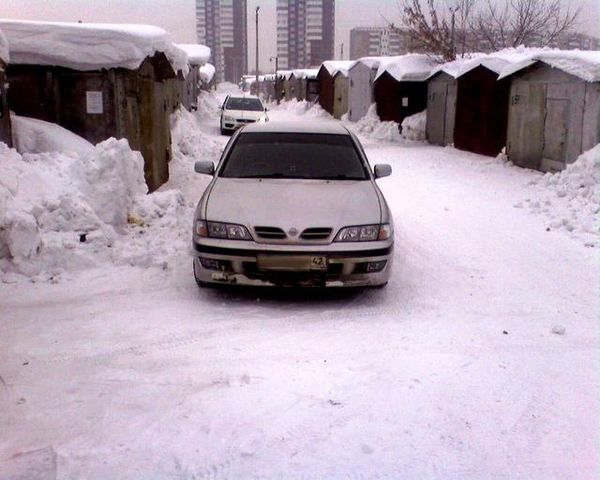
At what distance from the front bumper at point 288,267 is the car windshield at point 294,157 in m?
1.17

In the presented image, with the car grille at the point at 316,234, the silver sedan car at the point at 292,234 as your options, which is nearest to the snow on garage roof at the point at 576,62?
the silver sedan car at the point at 292,234

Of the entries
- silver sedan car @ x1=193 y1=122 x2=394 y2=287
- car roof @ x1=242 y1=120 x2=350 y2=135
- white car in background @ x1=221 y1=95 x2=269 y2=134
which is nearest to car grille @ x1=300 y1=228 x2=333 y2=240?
silver sedan car @ x1=193 y1=122 x2=394 y2=287

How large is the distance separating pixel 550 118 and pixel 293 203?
9874 millimetres

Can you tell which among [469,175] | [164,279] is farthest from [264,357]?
[469,175]

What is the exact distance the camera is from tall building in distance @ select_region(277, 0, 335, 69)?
111 m

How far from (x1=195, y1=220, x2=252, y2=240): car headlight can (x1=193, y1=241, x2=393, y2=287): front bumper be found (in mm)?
89

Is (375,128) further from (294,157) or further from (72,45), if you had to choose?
(294,157)

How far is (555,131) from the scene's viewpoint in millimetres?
13047

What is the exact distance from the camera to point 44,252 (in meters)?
5.97

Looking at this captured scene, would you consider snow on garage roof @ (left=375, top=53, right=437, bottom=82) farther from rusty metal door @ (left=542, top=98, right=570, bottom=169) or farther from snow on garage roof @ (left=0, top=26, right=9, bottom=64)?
snow on garage roof @ (left=0, top=26, right=9, bottom=64)

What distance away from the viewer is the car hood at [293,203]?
514cm

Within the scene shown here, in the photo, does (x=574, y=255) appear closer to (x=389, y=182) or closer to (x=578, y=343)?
(x=578, y=343)

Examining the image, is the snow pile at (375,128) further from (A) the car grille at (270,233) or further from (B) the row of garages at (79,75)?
(A) the car grille at (270,233)

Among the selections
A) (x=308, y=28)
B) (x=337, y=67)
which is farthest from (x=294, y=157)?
(x=308, y=28)
